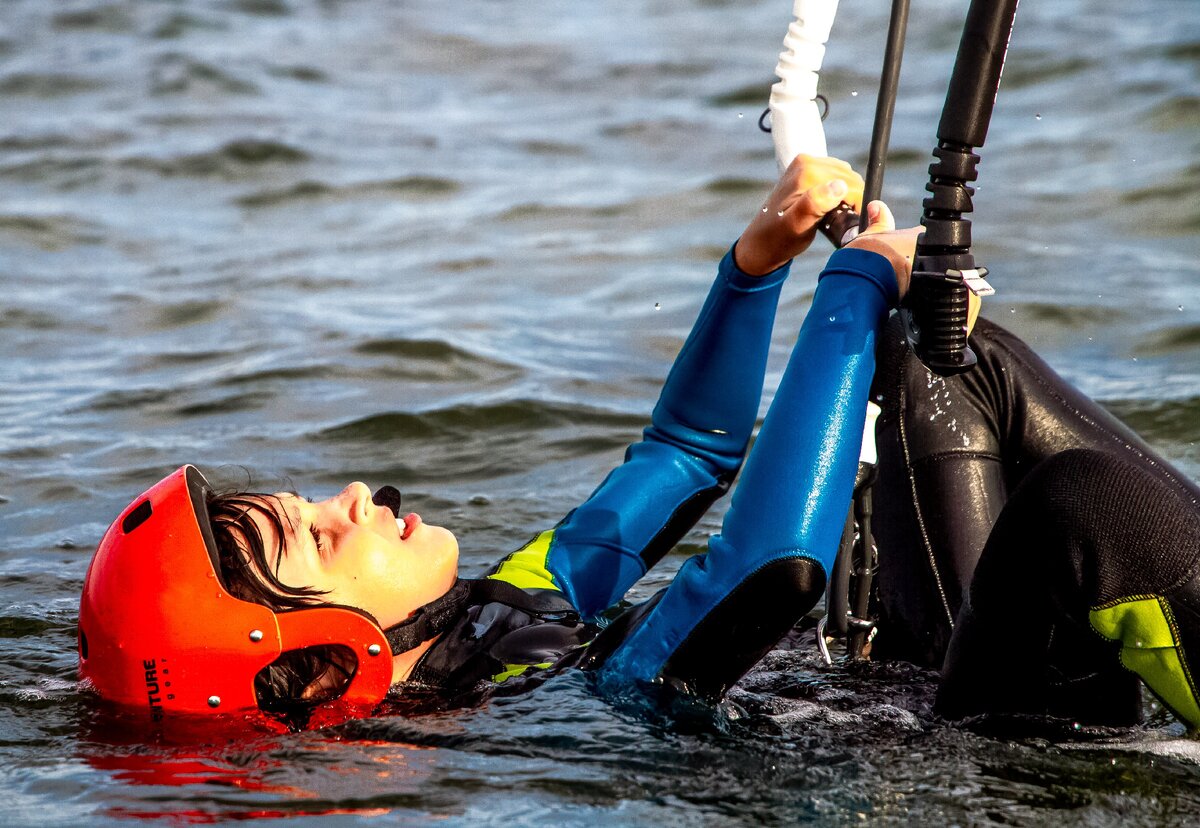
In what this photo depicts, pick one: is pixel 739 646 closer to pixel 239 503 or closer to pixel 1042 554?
pixel 1042 554

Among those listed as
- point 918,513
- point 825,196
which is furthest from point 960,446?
point 825,196

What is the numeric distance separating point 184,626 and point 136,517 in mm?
270

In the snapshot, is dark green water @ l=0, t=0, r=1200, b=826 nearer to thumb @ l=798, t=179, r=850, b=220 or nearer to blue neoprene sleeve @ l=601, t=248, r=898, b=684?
blue neoprene sleeve @ l=601, t=248, r=898, b=684

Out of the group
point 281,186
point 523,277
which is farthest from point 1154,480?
point 281,186

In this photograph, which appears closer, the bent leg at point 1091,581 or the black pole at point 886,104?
the bent leg at point 1091,581

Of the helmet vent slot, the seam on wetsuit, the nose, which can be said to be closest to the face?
the nose

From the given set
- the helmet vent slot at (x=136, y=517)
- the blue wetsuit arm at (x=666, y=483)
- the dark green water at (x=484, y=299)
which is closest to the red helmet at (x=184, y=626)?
the helmet vent slot at (x=136, y=517)

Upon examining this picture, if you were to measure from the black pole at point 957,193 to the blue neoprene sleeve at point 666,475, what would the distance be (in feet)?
3.26

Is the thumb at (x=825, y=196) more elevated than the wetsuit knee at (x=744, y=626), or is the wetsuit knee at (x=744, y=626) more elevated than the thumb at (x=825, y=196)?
the thumb at (x=825, y=196)

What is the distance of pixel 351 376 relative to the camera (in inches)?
271

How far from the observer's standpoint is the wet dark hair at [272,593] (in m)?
3.19

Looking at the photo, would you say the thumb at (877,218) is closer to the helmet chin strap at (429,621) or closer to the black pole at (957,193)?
the black pole at (957,193)

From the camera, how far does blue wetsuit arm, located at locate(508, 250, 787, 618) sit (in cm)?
378

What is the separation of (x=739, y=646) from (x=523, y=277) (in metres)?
5.63
